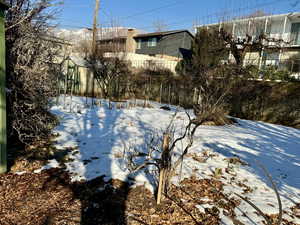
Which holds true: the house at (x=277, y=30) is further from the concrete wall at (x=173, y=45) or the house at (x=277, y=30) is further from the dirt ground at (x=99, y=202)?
the dirt ground at (x=99, y=202)

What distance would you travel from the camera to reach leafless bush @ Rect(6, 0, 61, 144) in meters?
3.35

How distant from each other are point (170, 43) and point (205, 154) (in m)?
23.5

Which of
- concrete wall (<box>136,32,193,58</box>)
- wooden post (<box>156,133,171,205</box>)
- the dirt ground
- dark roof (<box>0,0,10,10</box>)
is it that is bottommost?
the dirt ground

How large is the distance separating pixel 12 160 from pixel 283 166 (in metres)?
5.12

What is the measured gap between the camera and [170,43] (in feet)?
84.1

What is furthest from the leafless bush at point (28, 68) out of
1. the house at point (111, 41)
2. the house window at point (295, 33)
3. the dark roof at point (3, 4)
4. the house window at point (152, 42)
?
the house window at point (152, 42)

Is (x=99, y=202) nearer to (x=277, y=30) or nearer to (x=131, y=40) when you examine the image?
(x=277, y=30)

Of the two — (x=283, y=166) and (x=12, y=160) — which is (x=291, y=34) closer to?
(x=283, y=166)

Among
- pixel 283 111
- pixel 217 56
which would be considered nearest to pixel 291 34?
pixel 217 56

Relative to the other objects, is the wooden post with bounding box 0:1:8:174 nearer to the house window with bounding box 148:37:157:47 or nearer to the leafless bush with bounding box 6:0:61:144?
the leafless bush with bounding box 6:0:61:144

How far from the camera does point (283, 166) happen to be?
4.12m

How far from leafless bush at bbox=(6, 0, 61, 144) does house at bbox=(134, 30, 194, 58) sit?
22440 mm

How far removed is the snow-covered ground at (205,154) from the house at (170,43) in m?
20.3

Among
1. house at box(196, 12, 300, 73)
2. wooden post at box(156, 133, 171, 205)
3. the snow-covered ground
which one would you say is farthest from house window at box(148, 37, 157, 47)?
wooden post at box(156, 133, 171, 205)
